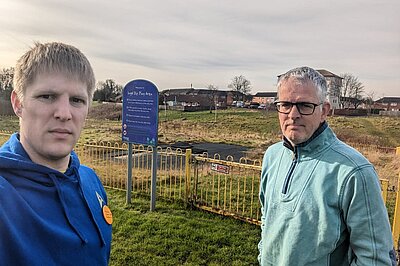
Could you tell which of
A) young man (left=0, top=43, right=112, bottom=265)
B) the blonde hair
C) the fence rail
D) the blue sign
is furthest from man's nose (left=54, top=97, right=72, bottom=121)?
the blue sign

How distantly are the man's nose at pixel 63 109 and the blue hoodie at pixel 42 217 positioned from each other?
0.20 metres

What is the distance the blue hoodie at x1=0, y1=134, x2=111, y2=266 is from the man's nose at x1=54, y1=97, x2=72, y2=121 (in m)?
0.20

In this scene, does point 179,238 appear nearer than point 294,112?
No

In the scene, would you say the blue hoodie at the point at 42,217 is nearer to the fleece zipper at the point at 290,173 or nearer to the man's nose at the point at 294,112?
the fleece zipper at the point at 290,173

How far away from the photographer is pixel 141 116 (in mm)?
6254

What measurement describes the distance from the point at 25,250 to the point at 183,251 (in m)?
3.62

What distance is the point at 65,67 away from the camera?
1211 mm

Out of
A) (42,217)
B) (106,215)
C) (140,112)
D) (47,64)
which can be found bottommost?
(106,215)

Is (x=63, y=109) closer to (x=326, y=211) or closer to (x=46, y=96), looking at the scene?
(x=46, y=96)

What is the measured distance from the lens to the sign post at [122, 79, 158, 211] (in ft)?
20.0

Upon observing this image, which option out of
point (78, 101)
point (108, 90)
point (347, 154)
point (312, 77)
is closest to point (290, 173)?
point (347, 154)

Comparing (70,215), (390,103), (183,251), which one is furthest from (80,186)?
(390,103)

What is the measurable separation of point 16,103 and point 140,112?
5.08 m

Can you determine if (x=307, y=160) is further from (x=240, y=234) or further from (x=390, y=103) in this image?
(x=390, y=103)
